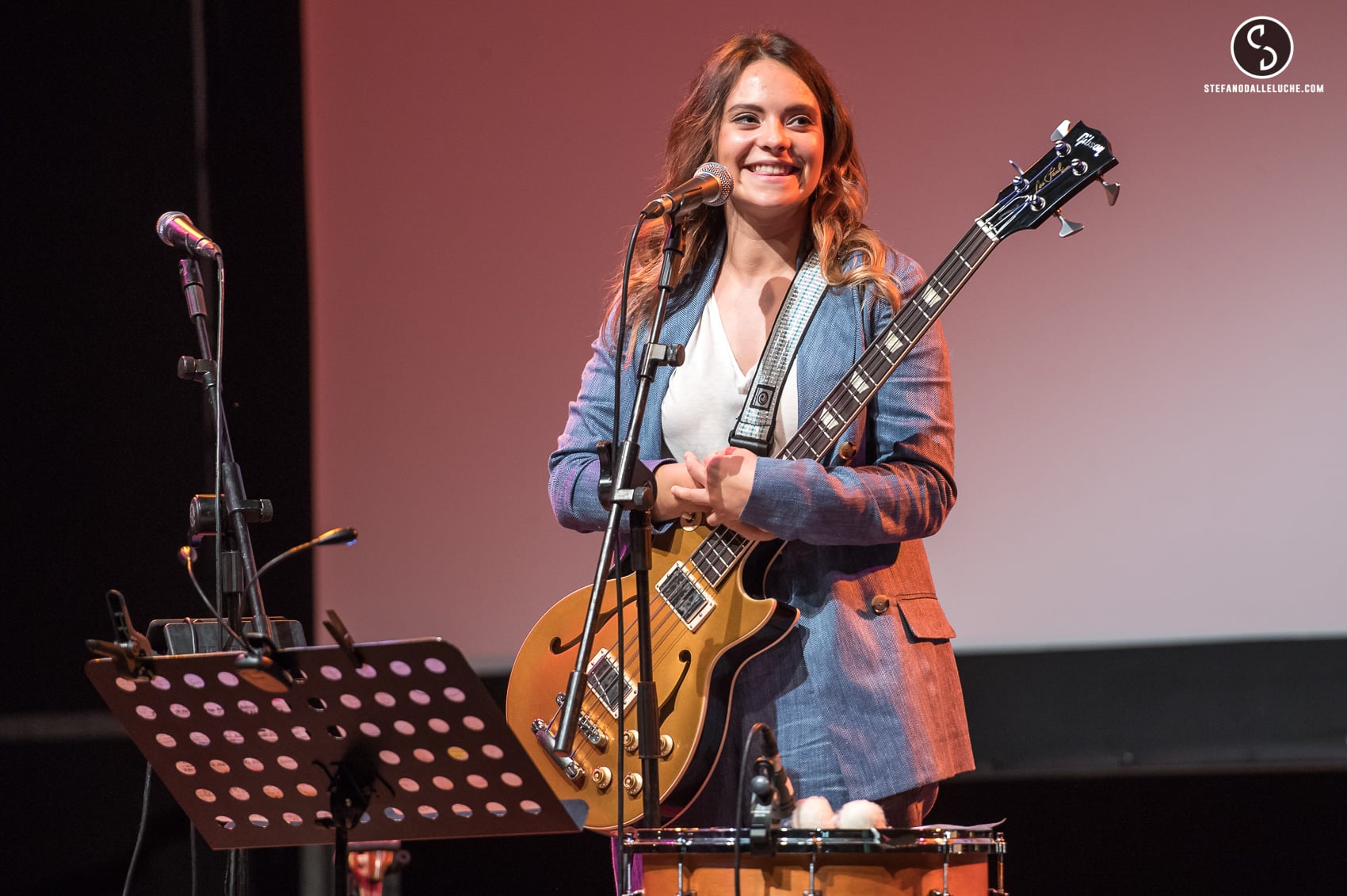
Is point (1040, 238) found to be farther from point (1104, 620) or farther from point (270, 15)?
point (270, 15)

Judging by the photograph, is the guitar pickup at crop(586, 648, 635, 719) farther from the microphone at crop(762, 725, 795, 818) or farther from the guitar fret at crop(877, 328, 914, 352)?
the guitar fret at crop(877, 328, 914, 352)

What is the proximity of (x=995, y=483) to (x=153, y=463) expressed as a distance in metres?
2.35

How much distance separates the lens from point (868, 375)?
2.27 m

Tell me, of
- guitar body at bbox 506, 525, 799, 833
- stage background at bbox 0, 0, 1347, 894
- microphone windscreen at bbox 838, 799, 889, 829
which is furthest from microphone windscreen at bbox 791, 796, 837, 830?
stage background at bbox 0, 0, 1347, 894

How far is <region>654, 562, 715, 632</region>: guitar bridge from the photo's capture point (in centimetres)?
228

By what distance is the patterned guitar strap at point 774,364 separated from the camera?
232 centimetres

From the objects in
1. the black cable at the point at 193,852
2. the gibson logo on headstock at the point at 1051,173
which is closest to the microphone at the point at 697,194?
the gibson logo on headstock at the point at 1051,173

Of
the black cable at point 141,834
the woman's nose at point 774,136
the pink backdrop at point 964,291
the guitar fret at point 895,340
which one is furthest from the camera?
the pink backdrop at point 964,291

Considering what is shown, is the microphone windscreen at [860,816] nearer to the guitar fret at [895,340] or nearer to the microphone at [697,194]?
the guitar fret at [895,340]

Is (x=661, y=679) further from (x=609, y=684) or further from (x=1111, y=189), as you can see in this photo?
(x=1111, y=189)

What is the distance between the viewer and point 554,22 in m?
4.16

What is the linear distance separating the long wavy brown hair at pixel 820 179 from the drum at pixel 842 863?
101 centimetres

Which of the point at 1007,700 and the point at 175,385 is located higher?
the point at 175,385

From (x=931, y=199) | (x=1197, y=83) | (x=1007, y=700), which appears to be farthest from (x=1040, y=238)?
(x=1007, y=700)
